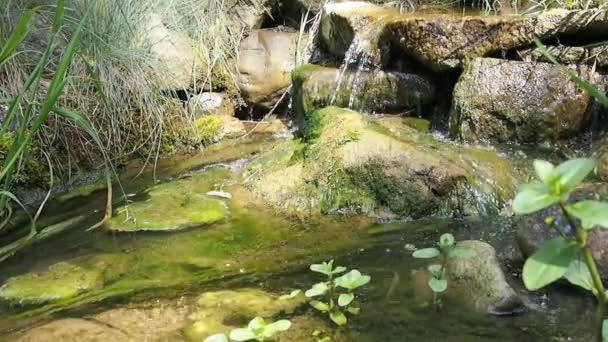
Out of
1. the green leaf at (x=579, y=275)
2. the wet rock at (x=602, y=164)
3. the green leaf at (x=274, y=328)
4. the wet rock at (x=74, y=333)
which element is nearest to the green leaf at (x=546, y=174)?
Result: the green leaf at (x=579, y=275)

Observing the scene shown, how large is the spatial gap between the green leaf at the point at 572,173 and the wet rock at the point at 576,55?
2.78 m

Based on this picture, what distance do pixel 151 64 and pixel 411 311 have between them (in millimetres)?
2897

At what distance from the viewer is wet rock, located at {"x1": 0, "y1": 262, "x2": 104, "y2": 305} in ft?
7.02

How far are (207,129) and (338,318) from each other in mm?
2831

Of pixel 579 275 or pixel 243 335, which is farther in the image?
pixel 243 335

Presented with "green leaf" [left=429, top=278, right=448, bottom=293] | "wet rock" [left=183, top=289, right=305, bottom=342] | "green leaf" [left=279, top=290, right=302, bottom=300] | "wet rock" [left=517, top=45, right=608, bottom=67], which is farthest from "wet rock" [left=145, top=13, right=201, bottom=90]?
"green leaf" [left=429, top=278, right=448, bottom=293]

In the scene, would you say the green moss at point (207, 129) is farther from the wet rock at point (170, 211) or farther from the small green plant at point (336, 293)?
the small green plant at point (336, 293)

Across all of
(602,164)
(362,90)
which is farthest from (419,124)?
(602,164)

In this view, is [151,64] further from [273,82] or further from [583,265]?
[583,265]

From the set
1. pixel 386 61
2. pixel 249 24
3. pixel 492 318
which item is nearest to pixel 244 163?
pixel 386 61

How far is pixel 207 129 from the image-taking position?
4328 millimetres

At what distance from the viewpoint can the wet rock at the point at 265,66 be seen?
4.93 metres

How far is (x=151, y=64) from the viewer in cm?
406

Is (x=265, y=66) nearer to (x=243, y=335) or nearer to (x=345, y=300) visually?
(x=345, y=300)
